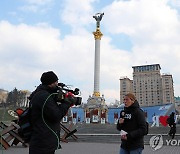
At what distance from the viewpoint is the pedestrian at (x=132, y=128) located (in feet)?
13.5

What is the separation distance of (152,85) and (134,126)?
11334 centimetres

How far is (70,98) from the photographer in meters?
3.23

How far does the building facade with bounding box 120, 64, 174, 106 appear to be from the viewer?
10956 cm

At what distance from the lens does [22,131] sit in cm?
323

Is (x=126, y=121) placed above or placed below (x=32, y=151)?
above

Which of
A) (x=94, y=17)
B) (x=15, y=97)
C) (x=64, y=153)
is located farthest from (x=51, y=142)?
(x=15, y=97)

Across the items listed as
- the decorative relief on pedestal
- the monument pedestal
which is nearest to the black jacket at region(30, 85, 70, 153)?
the monument pedestal

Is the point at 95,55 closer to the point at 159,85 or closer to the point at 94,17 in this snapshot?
the point at 94,17

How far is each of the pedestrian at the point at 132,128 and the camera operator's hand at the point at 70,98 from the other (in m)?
1.32

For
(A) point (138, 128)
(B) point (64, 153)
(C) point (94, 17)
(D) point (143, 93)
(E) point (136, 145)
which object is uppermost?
(C) point (94, 17)

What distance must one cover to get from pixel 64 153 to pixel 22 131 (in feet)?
21.4

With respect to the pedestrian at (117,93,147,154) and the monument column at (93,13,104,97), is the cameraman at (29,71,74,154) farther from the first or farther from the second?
the monument column at (93,13,104,97)

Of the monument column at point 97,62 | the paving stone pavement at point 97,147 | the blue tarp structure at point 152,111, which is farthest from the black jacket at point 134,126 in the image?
the monument column at point 97,62

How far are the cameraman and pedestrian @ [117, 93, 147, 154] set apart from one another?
1.38 m
